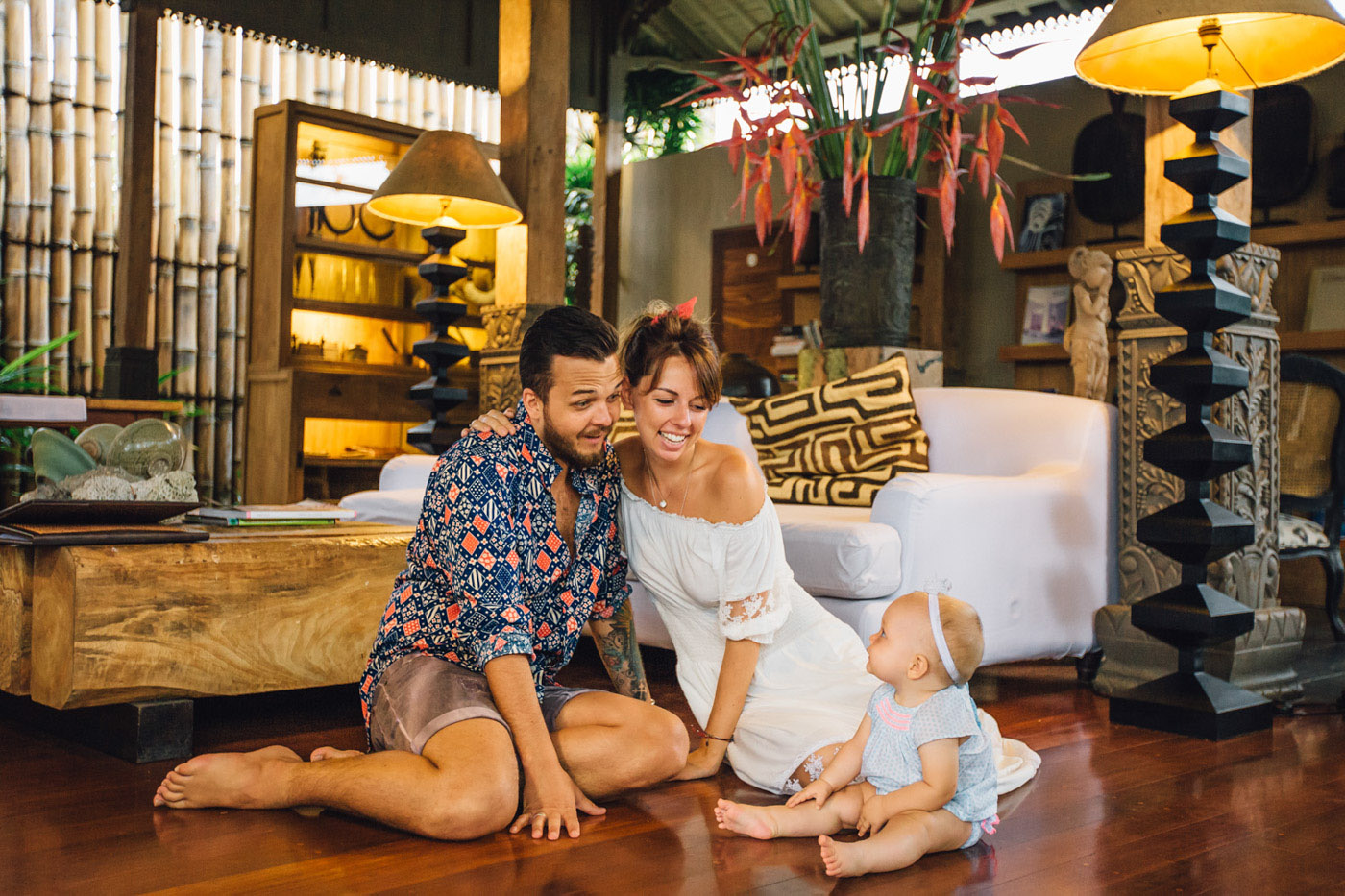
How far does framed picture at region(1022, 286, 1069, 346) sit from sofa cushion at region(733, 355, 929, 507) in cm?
283

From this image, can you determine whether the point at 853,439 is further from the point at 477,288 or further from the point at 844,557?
the point at 477,288

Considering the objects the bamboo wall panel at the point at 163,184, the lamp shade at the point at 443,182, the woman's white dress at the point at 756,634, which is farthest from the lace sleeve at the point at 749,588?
the bamboo wall panel at the point at 163,184

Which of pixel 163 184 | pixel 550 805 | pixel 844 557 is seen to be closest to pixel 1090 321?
pixel 844 557

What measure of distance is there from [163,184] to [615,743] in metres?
5.58

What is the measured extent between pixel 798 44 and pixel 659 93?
5489 millimetres

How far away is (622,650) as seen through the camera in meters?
2.19

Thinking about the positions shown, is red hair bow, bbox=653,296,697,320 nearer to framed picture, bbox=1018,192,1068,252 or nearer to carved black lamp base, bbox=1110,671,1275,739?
carved black lamp base, bbox=1110,671,1275,739

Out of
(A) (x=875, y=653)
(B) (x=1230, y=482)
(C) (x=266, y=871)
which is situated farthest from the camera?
(B) (x=1230, y=482)

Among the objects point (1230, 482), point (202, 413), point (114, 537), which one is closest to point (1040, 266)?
point (1230, 482)

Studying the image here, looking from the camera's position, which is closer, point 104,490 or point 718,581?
point 718,581

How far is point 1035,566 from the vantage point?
3109 mm

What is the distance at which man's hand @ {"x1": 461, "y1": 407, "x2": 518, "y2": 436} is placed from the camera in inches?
75.7

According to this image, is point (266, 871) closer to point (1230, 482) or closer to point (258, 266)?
point (1230, 482)

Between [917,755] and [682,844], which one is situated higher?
[917,755]
